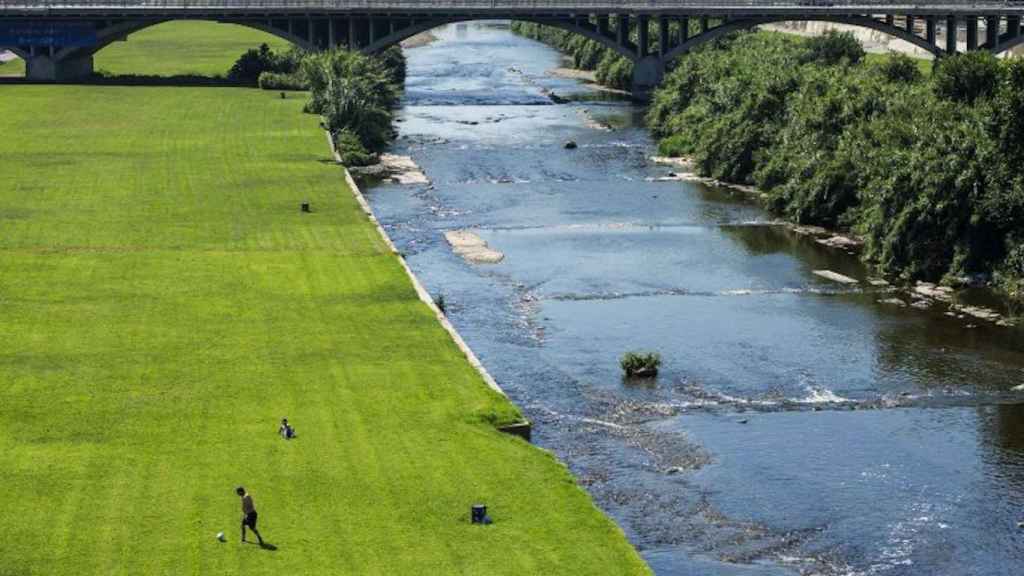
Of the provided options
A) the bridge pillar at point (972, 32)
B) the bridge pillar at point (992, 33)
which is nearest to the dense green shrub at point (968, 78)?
the bridge pillar at point (992, 33)

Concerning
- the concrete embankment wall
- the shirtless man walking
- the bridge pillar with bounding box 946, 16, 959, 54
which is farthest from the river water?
the bridge pillar with bounding box 946, 16, 959, 54

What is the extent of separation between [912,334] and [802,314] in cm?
604

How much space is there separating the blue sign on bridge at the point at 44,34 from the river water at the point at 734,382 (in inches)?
2787

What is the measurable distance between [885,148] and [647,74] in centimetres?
8879

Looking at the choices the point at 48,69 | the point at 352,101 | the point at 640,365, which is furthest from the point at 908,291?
the point at 48,69

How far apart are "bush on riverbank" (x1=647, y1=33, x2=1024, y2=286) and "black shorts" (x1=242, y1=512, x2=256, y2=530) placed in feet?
174

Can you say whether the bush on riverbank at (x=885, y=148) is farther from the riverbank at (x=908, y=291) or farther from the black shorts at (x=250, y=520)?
the black shorts at (x=250, y=520)

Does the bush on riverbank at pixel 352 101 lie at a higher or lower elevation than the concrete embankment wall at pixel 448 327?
higher

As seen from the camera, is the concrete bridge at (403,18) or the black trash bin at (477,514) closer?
the black trash bin at (477,514)

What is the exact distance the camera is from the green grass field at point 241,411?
49.2m

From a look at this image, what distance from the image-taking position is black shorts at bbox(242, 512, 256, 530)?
1916 inches

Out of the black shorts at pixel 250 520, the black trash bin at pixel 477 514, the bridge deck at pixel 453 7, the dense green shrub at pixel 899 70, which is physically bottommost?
the black trash bin at pixel 477 514

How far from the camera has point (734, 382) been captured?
72.6 meters

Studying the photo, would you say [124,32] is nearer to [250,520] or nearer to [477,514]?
[477,514]
